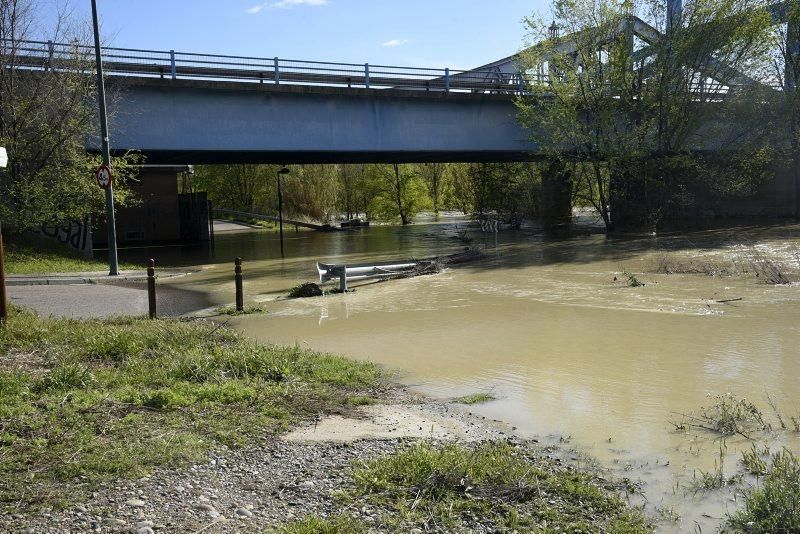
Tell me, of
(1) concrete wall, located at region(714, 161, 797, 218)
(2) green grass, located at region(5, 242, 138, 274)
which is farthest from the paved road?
(1) concrete wall, located at region(714, 161, 797, 218)

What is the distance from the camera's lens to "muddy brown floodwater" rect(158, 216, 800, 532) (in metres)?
6.59

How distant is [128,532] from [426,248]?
29.9 metres

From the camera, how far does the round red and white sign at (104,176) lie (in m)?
20.9

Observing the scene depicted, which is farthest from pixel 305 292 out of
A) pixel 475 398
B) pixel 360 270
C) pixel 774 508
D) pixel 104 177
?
pixel 774 508

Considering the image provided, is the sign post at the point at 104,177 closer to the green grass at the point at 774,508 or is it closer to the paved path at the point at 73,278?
the paved path at the point at 73,278

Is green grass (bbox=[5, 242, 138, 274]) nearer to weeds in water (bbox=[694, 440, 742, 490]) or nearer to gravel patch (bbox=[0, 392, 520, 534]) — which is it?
gravel patch (bbox=[0, 392, 520, 534])

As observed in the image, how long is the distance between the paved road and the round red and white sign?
317cm

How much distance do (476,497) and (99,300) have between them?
13.7 metres

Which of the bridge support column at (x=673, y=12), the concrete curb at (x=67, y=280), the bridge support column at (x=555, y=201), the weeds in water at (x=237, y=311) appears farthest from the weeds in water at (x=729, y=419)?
the bridge support column at (x=555, y=201)

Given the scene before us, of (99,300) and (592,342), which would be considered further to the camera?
(99,300)

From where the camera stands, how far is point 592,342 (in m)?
11.5

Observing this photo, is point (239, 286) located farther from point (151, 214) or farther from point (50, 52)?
point (151, 214)

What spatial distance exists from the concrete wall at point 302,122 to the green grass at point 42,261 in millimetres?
4213

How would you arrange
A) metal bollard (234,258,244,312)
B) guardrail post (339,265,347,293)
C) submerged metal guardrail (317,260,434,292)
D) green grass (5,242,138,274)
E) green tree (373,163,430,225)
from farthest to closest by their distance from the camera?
green tree (373,163,430,225), green grass (5,242,138,274), submerged metal guardrail (317,260,434,292), guardrail post (339,265,347,293), metal bollard (234,258,244,312)
